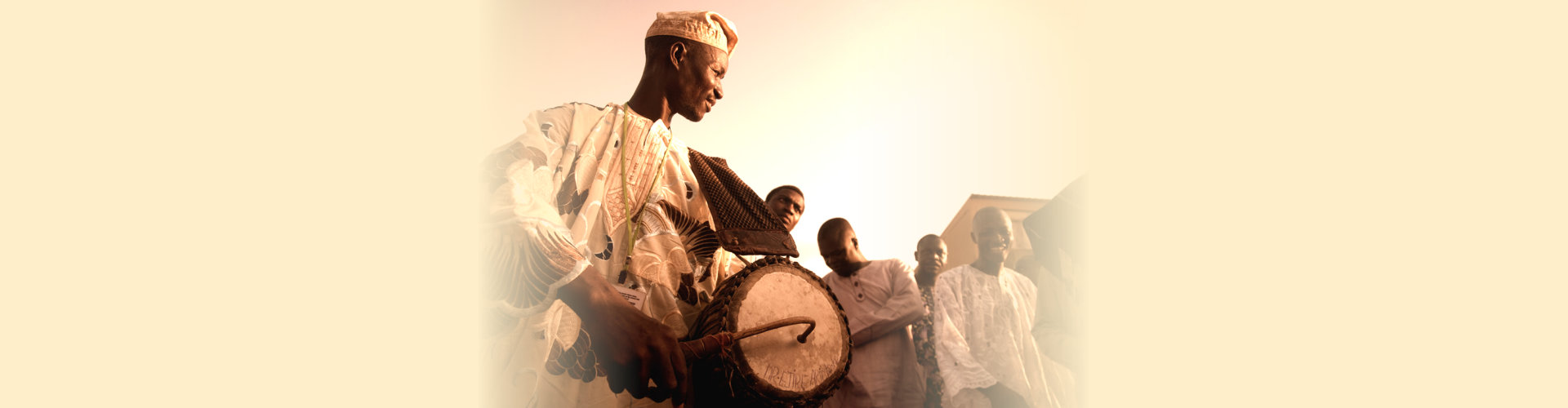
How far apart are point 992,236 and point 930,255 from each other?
0.40m

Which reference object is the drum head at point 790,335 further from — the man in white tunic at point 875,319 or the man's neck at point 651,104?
the man in white tunic at point 875,319

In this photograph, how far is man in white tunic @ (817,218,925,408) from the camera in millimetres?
3080

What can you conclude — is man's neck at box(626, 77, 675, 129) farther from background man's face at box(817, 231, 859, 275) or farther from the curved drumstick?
background man's face at box(817, 231, 859, 275)

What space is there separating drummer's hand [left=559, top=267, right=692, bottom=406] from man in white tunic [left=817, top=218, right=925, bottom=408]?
1.81 meters

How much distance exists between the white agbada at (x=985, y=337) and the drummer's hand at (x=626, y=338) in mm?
2063

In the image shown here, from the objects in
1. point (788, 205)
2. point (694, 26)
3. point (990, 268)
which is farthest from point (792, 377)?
point (990, 268)

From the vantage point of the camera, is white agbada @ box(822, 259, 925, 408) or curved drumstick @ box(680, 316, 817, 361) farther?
white agbada @ box(822, 259, 925, 408)

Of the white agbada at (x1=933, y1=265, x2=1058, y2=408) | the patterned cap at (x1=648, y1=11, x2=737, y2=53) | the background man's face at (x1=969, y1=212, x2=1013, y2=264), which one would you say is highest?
the patterned cap at (x1=648, y1=11, x2=737, y2=53)

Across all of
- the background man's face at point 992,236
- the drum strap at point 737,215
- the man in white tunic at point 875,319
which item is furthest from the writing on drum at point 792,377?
the background man's face at point 992,236

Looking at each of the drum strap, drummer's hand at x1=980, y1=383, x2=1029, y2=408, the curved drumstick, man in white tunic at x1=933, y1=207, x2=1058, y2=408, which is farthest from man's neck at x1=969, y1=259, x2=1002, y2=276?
the curved drumstick

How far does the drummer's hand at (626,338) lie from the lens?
48.9 inches

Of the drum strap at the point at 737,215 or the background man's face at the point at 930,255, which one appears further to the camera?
the background man's face at the point at 930,255

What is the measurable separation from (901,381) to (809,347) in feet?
5.75

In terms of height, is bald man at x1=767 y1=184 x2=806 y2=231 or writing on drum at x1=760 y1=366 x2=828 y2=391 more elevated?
bald man at x1=767 y1=184 x2=806 y2=231
